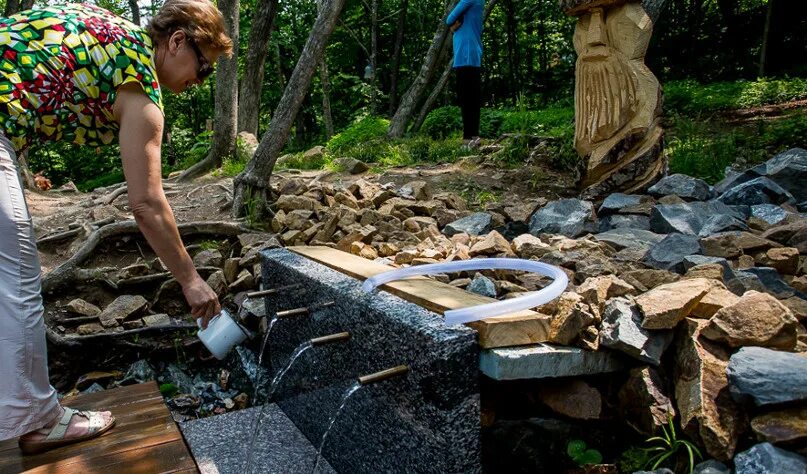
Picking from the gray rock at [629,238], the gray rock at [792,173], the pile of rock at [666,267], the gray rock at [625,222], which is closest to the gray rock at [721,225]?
the pile of rock at [666,267]

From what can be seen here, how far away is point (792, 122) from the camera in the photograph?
555cm

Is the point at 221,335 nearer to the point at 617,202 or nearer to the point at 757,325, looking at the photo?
the point at 757,325

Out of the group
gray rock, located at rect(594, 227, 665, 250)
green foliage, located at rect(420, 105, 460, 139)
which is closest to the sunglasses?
gray rock, located at rect(594, 227, 665, 250)

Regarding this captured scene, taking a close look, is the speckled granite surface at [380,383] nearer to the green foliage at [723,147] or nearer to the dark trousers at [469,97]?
the green foliage at [723,147]

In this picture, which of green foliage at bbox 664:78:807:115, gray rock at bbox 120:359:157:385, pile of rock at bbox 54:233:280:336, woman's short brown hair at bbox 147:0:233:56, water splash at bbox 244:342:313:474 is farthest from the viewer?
green foliage at bbox 664:78:807:115

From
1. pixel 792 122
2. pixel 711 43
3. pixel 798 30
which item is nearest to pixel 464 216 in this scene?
pixel 792 122

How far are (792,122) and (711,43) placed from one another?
9.01 metres

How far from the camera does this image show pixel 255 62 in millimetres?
6957

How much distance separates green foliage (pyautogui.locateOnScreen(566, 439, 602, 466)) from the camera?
185 centimetres

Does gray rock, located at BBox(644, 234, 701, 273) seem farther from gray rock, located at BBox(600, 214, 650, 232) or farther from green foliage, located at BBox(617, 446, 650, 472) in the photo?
green foliage, located at BBox(617, 446, 650, 472)

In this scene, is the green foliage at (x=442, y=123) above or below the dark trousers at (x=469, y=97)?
below

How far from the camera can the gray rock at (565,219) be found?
3.78 meters

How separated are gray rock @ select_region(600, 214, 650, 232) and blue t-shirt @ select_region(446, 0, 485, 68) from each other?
4093mm

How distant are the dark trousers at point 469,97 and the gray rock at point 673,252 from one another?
15.3ft
